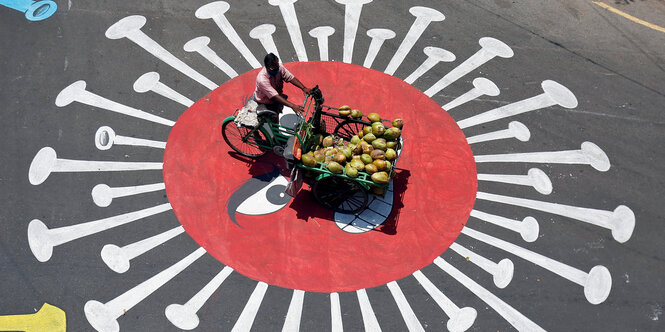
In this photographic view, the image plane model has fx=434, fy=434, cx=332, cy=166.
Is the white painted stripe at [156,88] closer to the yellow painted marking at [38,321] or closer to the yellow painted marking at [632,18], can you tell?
the yellow painted marking at [38,321]

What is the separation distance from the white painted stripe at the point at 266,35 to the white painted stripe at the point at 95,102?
3560 millimetres

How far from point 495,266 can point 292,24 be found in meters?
8.77

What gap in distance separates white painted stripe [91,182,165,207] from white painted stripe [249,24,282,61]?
16.6 ft

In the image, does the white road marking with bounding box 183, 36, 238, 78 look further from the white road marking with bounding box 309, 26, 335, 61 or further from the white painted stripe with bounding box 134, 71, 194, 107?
the white road marking with bounding box 309, 26, 335, 61

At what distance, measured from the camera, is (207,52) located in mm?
12273

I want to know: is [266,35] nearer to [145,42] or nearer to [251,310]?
[145,42]

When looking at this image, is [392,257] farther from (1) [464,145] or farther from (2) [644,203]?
(2) [644,203]

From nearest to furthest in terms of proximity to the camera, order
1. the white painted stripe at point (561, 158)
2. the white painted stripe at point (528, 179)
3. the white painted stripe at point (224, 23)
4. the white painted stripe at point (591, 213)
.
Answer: the white painted stripe at point (591, 213)
the white painted stripe at point (528, 179)
the white painted stripe at point (561, 158)
the white painted stripe at point (224, 23)

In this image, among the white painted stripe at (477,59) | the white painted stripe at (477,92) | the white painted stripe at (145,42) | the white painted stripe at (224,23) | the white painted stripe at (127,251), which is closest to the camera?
the white painted stripe at (127,251)

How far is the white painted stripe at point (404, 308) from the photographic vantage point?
27.5 ft

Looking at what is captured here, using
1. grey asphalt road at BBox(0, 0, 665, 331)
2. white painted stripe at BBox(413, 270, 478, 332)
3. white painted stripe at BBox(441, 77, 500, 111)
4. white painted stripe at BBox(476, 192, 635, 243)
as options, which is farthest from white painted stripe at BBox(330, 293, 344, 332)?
white painted stripe at BBox(441, 77, 500, 111)

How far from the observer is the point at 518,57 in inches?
496

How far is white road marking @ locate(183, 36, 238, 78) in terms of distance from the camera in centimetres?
1194

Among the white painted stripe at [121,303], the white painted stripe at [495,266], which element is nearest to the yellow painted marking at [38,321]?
the white painted stripe at [121,303]
